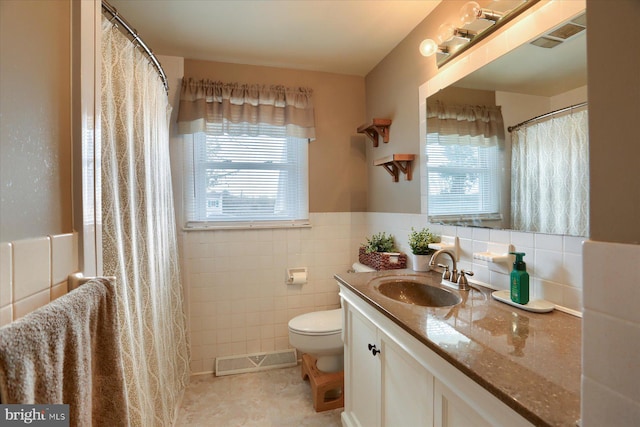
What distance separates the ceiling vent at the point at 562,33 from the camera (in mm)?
965

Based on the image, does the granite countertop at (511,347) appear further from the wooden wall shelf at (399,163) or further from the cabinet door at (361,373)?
→ the wooden wall shelf at (399,163)

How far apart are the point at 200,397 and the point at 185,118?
1.99m

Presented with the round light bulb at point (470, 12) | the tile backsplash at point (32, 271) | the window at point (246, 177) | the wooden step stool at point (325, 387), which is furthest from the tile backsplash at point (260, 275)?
the tile backsplash at point (32, 271)

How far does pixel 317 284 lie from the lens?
2.44 meters

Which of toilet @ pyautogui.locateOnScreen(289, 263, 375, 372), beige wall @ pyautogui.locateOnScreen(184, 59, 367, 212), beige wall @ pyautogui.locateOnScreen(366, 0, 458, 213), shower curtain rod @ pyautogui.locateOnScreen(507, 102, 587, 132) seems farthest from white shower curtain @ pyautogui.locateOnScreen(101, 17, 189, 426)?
shower curtain rod @ pyautogui.locateOnScreen(507, 102, 587, 132)

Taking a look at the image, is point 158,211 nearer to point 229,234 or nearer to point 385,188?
point 229,234

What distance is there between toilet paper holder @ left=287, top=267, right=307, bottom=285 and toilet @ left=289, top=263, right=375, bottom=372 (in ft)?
1.22

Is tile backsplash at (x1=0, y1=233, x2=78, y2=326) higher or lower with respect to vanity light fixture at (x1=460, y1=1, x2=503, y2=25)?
lower

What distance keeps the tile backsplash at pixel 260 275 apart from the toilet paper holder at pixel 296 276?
1.7 inches

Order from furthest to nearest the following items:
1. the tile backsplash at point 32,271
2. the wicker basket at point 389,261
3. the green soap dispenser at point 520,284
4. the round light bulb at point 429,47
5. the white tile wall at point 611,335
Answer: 1. the wicker basket at point 389,261
2. the round light bulb at point 429,47
3. the green soap dispenser at point 520,284
4. the tile backsplash at point 32,271
5. the white tile wall at point 611,335

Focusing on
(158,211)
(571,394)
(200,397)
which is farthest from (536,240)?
(200,397)

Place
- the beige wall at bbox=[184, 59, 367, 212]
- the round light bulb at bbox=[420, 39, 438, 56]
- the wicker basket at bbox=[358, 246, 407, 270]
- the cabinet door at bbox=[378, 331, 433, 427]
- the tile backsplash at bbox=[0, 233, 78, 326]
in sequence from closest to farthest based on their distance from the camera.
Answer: the tile backsplash at bbox=[0, 233, 78, 326], the cabinet door at bbox=[378, 331, 433, 427], the round light bulb at bbox=[420, 39, 438, 56], the wicker basket at bbox=[358, 246, 407, 270], the beige wall at bbox=[184, 59, 367, 212]

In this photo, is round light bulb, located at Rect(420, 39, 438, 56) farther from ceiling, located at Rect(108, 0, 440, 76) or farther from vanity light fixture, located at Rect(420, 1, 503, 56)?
ceiling, located at Rect(108, 0, 440, 76)

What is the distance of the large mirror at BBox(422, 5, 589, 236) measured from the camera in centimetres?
98
